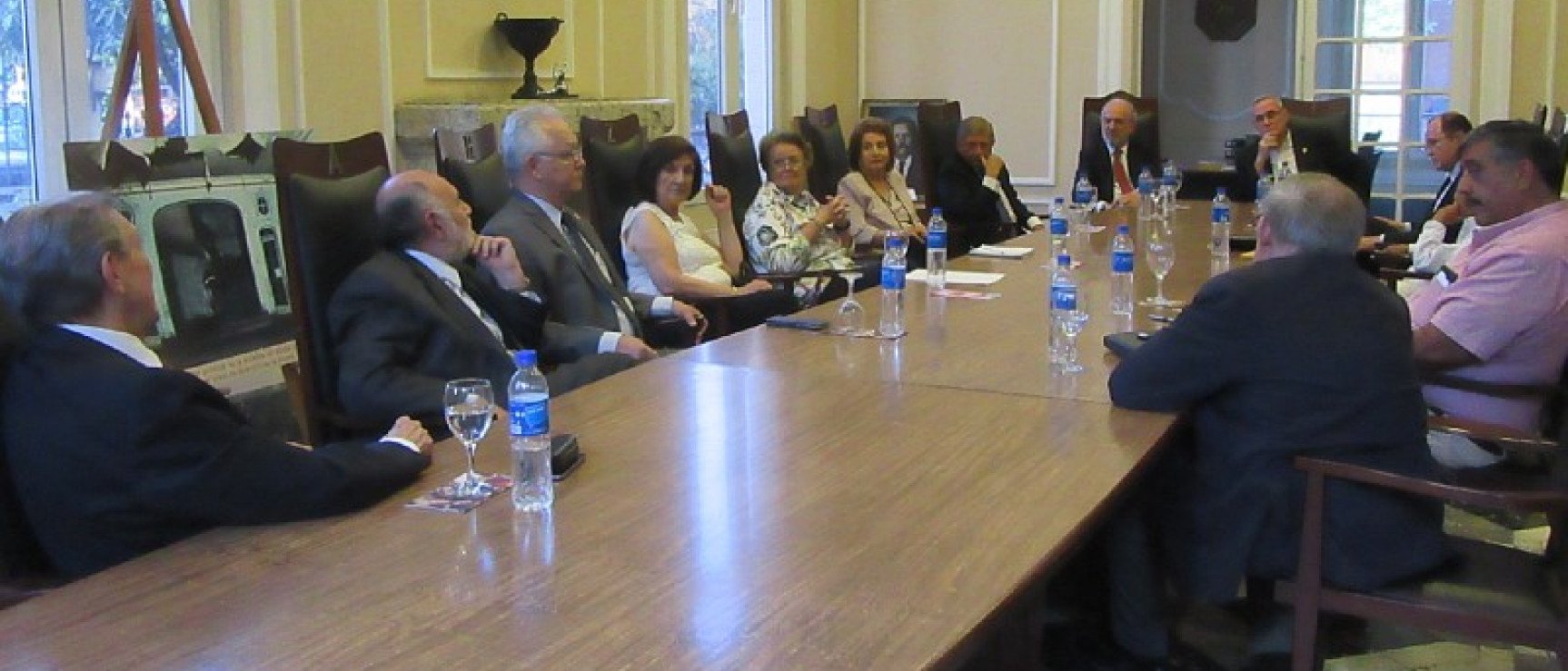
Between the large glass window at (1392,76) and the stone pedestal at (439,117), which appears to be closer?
the stone pedestal at (439,117)

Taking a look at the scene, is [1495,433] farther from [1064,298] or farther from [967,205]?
[967,205]

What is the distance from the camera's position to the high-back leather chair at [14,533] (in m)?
2.05

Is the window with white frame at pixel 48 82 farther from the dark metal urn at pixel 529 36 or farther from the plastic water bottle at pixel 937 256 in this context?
the plastic water bottle at pixel 937 256

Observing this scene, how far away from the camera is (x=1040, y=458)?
2.25 metres

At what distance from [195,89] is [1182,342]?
2904 millimetres

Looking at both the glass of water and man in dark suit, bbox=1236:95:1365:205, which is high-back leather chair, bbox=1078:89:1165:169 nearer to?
man in dark suit, bbox=1236:95:1365:205

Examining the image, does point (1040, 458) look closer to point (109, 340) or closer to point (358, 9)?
point (109, 340)

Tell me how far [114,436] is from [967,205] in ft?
16.1

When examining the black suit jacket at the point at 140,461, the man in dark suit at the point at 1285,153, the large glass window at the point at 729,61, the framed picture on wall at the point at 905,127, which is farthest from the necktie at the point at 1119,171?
the black suit jacket at the point at 140,461

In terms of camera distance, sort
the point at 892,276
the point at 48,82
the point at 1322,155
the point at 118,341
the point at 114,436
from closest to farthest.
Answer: the point at 114,436 < the point at 118,341 < the point at 892,276 < the point at 48,82 < the point at 1322,155

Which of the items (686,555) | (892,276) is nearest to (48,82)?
(892,276)

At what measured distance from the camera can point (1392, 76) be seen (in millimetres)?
8602

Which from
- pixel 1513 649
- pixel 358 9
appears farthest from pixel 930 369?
pixel 358 9

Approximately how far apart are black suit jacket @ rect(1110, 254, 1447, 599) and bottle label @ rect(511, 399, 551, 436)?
1073mm
